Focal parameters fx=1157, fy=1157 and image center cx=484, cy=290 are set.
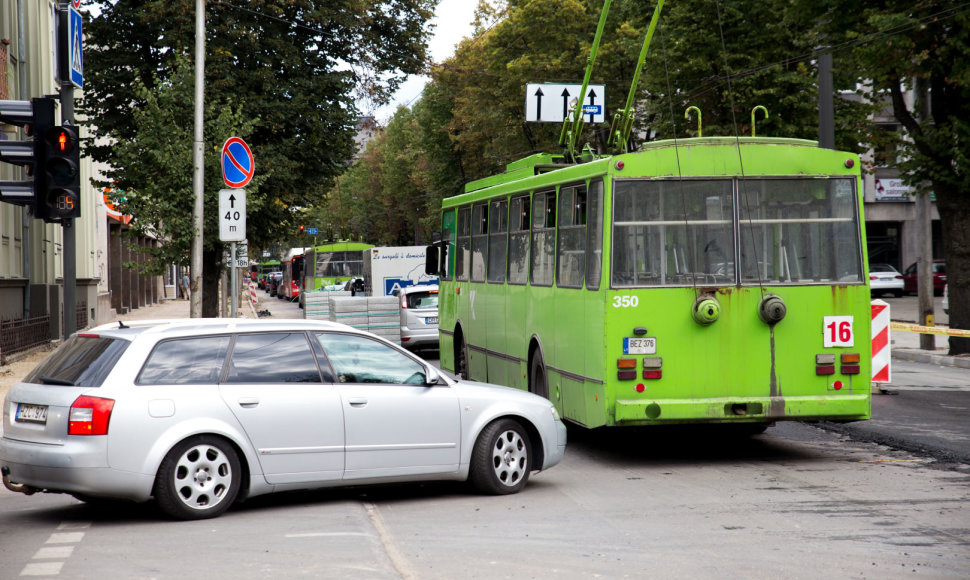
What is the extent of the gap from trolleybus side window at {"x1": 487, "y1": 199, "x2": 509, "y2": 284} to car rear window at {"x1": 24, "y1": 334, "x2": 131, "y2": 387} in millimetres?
6241

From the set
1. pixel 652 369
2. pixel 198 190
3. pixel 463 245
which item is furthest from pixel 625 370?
pixel 198 190

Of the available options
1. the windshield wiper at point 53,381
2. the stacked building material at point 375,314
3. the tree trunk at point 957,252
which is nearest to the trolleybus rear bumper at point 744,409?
the windshield wiper at point 53,381

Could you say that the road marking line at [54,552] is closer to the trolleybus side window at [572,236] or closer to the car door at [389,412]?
the car door at [389,412]

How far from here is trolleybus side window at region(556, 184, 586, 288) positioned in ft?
35.5

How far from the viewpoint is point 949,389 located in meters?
17.6

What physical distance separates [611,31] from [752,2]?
466 inches

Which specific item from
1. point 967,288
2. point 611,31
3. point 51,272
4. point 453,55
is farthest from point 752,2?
point 453,55

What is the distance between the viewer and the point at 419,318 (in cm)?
2381

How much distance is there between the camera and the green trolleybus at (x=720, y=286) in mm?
10180

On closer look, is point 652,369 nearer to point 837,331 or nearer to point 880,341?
point 837,331

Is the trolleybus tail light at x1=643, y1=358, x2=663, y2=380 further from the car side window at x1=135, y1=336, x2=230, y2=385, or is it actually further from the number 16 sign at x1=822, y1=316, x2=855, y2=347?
the car side window at x1=135, y1=336, x2=230, y2=385

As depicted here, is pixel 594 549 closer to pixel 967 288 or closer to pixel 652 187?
pixel 652 187

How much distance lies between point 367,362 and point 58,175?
12.7 ft

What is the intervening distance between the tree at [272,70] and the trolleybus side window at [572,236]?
642 inches
